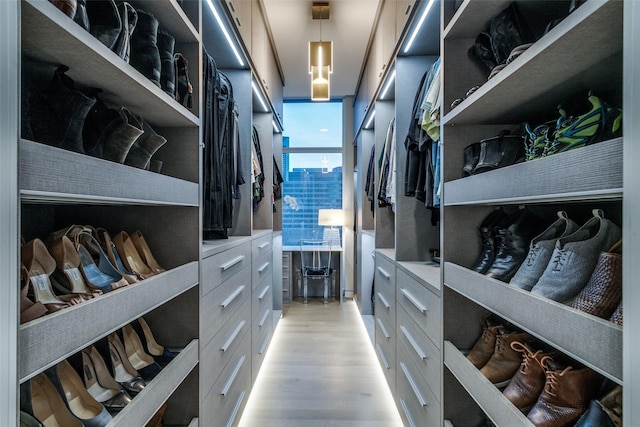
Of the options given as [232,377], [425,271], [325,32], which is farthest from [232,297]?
[325,32]

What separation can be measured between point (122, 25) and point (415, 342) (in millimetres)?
1632

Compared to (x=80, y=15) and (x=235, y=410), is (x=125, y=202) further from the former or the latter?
(x=235, y=410)

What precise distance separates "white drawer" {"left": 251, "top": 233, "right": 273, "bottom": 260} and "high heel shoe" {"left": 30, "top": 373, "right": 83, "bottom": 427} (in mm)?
1431

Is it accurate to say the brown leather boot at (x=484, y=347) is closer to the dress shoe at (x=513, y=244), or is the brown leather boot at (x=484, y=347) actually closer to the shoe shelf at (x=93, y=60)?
the dress shoe at (x=513, y=244)

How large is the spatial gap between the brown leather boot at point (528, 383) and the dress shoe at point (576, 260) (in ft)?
0.86

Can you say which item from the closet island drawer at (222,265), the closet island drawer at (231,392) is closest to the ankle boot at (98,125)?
the closet island drawer at (222,265)

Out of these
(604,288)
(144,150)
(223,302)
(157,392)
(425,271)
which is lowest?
(157,392)

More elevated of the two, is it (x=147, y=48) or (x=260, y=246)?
(x=147, y=48)

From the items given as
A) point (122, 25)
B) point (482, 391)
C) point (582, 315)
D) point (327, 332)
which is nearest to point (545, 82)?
point (582, 315)

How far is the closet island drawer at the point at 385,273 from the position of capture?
2135mm

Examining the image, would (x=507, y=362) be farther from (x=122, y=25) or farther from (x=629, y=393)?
(x=122, y=25)

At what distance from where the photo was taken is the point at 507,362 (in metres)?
1.05

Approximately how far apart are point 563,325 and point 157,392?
102 cm

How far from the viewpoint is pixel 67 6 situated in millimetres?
702
